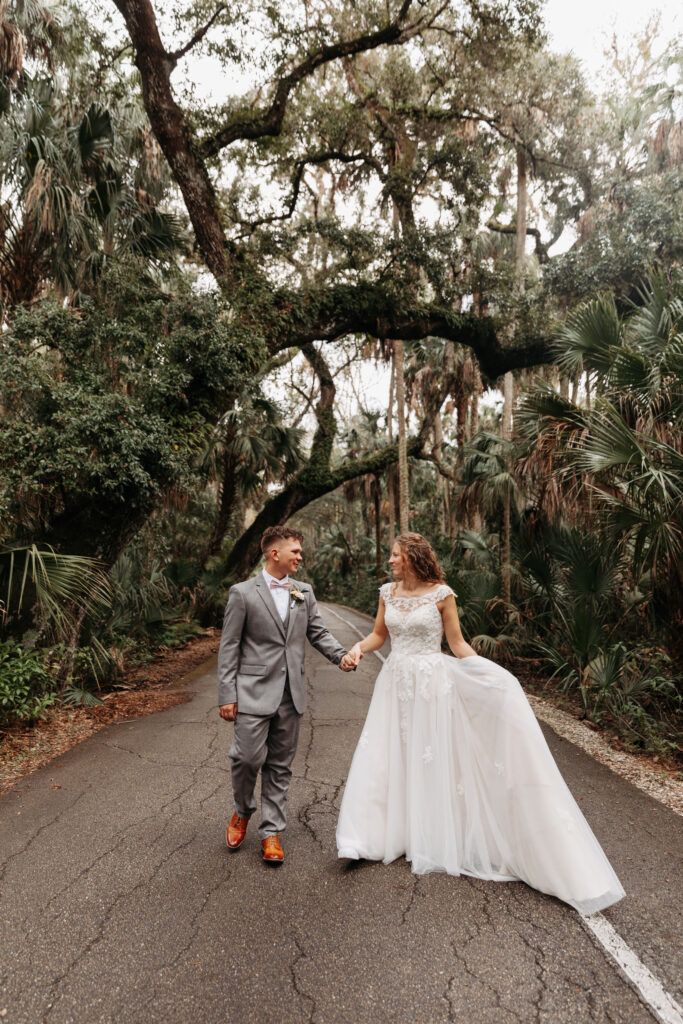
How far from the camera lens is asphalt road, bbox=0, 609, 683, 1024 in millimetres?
2445

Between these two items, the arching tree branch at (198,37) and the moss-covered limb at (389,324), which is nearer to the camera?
the arching tree branch at (198,37)

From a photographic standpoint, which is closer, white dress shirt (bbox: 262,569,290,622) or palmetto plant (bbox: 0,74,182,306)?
white dress shirt (bbox: 262,569,290,622)

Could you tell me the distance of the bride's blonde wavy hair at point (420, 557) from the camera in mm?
3947

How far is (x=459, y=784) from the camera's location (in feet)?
11.8

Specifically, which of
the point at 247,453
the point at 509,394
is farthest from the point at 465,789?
the point at 509,394

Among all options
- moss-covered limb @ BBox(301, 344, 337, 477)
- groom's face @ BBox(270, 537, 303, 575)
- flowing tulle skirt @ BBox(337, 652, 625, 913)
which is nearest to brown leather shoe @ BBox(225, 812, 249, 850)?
flowing tulle skirt @ BBox(337, 652, 625, 913)

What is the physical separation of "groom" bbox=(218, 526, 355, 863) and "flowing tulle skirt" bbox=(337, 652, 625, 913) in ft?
1.51

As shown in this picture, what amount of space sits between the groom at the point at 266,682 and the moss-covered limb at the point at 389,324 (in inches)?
333

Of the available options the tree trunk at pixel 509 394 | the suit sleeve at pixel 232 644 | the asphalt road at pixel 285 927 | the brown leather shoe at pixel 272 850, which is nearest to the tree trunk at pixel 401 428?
the tree trunk at pixel 509 394

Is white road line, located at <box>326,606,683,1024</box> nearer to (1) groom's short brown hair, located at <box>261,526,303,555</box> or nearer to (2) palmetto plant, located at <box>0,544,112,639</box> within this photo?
(1) groom's short brown hair, located at <box>261,526,303,555</box>

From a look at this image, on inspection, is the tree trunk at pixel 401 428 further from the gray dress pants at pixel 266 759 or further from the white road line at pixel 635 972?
the white road line at pixel 635 972

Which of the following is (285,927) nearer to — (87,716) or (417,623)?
(417,623)

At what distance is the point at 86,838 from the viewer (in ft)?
13.3

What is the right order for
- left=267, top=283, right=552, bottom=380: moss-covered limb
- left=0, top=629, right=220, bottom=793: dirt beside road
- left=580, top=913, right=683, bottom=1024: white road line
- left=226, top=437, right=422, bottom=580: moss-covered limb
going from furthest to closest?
left=226, top=437, right=422, bottom=580: moss-covered limb < left=267, top=283, right=552, bottom=380: moss-covered limb < left=0, top=629, right=220, bottom=793: dirt beside road < left=580, top=913, right=683, bottom=1024: white road line
